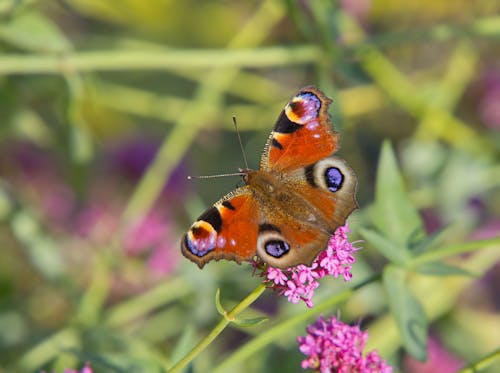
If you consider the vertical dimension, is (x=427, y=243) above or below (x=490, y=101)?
below

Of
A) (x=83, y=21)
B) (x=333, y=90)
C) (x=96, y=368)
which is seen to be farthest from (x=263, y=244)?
(x=83, y=21)

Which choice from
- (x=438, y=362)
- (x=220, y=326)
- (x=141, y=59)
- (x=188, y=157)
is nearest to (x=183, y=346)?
(x=220, y=326)

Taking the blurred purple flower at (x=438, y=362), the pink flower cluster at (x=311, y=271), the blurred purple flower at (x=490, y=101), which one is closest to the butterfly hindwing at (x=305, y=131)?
the pink flower cluster at (x=311, y=271)

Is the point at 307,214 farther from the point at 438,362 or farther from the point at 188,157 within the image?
the point at 188,157

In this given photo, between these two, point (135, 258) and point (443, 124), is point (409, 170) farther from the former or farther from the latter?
point (135, 258)

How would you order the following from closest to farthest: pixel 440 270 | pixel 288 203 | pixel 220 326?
1. pixel 220 326
2. pixel 288 203
3. pixel 440 270

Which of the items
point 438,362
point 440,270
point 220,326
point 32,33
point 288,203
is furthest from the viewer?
point 438,362

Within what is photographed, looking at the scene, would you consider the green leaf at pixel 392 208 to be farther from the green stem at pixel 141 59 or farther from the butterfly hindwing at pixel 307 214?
the green stem at pixel 141 59
